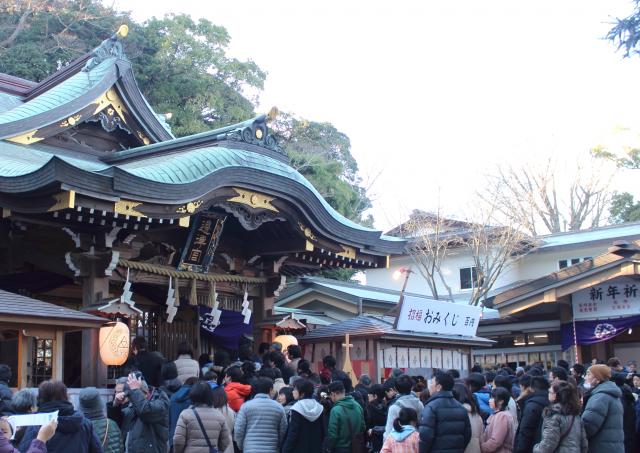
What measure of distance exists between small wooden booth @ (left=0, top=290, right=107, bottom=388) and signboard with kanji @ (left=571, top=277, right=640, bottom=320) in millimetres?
11951

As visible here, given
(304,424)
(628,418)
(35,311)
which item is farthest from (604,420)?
(35,311)

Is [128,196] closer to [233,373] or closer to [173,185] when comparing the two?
[173,185]

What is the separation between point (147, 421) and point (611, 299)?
13.2 meters

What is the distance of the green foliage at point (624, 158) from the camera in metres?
30.5

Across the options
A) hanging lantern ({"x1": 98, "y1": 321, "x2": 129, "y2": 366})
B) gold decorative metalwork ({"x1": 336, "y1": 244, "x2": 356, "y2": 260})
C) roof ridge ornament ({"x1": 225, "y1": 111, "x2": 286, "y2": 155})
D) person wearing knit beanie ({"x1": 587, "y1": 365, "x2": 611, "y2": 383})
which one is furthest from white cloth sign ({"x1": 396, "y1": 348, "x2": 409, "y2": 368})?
person wearing knit beanie ({"x1": 587, "y1": 365, "x2": 611, "y2": 383})

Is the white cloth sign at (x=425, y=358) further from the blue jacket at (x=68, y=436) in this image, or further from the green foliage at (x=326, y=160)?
the green foliage at (x=326, y=160)

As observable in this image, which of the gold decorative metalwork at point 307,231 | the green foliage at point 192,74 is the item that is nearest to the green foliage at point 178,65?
the green foliage at point 192,74

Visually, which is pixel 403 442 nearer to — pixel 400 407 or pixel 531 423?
pixel 400 407

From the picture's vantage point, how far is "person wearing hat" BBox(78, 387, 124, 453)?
22.5ft

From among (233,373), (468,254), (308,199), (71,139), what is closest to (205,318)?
(308,199)

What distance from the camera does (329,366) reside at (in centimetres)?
1086

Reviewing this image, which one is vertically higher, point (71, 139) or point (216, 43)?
Result: point (216, 43)

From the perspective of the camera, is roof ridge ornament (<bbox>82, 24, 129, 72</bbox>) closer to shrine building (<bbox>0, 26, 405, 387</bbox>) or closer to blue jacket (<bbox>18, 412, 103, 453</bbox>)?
shrine building (<bbox>0, 26, 405, 387</bbox>)

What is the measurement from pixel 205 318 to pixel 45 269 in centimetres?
314
